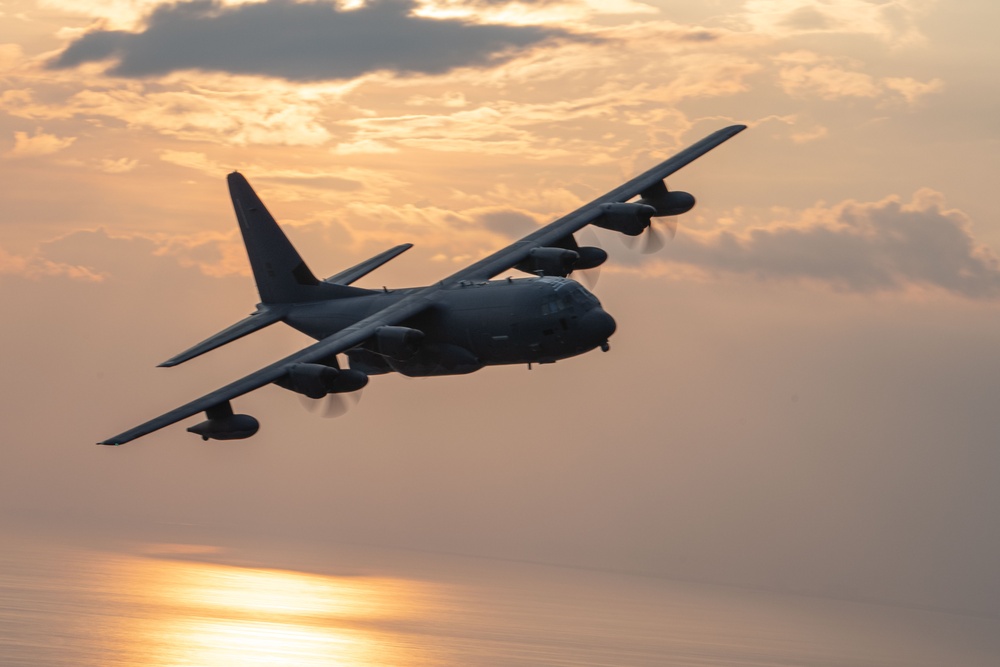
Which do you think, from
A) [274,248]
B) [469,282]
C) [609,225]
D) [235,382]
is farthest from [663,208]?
[235,382]

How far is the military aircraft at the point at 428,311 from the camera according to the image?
4366 centimetres

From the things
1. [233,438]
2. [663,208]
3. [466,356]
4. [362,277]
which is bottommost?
[233,438]

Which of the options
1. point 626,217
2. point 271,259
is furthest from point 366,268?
point 626,217

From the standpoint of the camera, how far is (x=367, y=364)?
170 ft

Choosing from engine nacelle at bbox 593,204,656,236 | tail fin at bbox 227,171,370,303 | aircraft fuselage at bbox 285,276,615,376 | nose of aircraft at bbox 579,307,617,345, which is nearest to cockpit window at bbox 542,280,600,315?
aircraft fuselage at bbox 285,276,615,376

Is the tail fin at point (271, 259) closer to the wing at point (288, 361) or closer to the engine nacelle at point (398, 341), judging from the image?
the wing at point (288, 361)

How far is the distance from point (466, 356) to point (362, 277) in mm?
12786

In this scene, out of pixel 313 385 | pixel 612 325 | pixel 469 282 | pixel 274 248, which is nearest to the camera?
pixel 313 385

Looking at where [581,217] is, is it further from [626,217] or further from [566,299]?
[566,299]

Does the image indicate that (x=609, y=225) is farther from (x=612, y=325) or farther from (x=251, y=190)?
(x=251, y=190)

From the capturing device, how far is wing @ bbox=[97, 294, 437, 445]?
4120 cm

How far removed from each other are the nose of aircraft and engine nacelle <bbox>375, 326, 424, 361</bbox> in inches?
274

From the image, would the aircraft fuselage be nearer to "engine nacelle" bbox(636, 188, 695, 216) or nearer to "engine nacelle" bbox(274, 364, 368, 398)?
"engine nacelle" bbox(274, 364, 368, 398)

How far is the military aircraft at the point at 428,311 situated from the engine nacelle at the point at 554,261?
0.06 m
